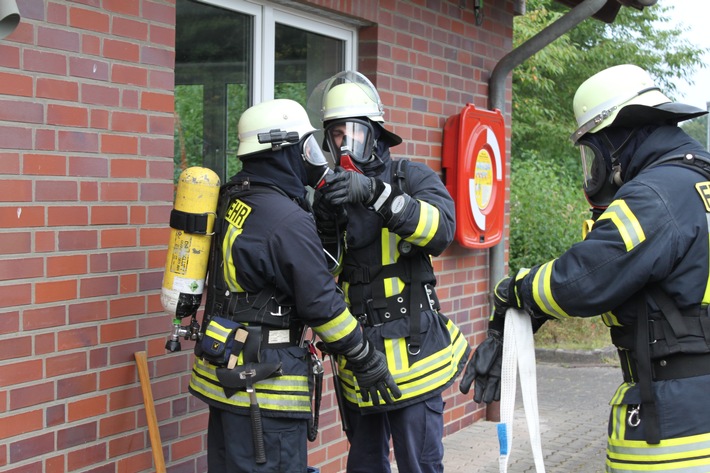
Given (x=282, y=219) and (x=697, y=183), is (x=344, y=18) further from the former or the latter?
(x=697, y=183)

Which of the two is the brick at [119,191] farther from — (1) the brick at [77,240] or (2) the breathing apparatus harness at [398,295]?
(2) the breathing apparatus harness at [398,295]

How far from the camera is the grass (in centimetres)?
981

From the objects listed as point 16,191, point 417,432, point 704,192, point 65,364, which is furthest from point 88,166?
point 704,192

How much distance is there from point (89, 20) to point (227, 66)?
1181mm

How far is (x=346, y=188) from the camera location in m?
3.55

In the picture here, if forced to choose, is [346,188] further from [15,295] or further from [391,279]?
[15,295]

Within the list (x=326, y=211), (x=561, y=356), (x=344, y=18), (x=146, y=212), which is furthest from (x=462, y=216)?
(x=561, y=356)

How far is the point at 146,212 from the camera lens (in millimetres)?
3803

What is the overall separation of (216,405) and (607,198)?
1668 millimetres

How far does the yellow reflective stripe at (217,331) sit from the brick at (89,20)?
1300mm

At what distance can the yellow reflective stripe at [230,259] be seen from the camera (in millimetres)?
3279

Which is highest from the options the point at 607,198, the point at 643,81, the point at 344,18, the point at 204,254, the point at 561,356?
the point at 344,18

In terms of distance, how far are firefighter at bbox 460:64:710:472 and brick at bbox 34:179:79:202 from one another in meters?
1.80

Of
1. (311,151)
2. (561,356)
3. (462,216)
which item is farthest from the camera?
(561,356)
